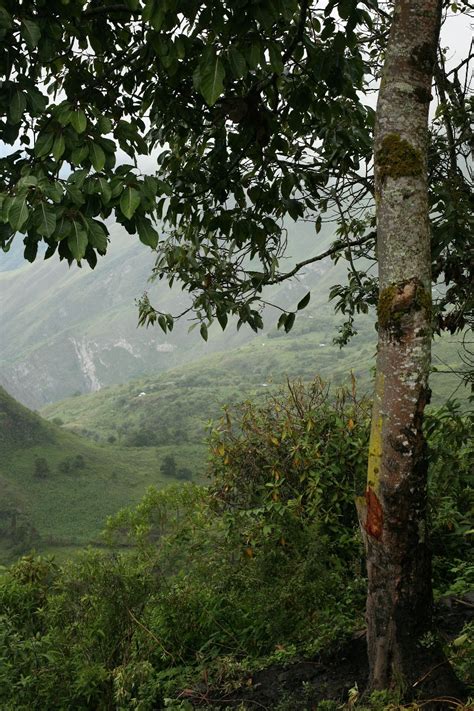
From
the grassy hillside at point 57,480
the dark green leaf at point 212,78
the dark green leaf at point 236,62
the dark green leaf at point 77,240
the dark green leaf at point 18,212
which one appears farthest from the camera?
the grassy hillside at point 57,480

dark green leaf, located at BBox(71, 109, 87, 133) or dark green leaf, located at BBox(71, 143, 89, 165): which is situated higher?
dark green leaf, located at BBox(71, 109, 87, 133)

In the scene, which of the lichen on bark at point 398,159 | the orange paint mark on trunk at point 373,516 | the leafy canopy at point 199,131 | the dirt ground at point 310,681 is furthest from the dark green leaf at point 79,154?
the dirt ground at point 310,681

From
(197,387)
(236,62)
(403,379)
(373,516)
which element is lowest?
(197,387)

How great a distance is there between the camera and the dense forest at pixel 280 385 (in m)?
2.84

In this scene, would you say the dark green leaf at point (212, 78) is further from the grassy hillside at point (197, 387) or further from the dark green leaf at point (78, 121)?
the grassy hillside at point (197, 387)

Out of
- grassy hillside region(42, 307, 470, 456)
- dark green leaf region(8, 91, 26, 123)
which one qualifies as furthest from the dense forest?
grassy hillside region(42, 307, 470, 456)

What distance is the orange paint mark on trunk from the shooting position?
114 inches

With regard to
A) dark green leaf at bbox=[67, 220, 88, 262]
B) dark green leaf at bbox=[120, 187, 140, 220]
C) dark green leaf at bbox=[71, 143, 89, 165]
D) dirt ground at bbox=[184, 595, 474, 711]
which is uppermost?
dark green leaf at bbox=[71, 143, 89, 165]

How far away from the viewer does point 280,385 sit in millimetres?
6414

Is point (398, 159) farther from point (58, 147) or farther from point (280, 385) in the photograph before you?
point (280, 385)

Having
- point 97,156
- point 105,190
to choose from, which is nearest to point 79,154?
point 97,156

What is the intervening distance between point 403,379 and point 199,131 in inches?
95.5

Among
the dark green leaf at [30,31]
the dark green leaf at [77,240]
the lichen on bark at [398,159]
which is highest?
the dark green leaf at [30,31]

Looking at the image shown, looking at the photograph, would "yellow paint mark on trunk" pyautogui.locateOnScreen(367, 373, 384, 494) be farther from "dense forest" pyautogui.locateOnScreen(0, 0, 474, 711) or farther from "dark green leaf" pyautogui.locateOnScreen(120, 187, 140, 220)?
"dark green leaf" pyautogui.locateOnScreen(120, 187, 140, 220)
